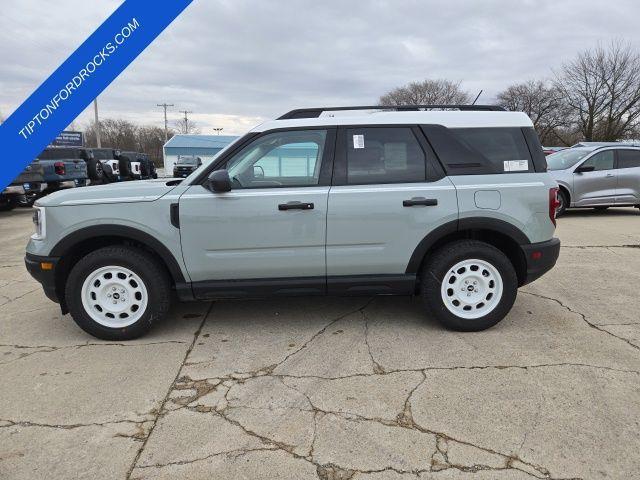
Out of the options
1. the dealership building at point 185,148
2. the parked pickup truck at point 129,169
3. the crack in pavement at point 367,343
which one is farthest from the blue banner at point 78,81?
the dealership building at point 185,148

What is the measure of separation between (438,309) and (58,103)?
10.4 feet

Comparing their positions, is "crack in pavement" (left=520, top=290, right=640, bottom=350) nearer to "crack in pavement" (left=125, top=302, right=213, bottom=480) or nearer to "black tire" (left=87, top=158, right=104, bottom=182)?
"crack in pavement" (left=125, top=302, right=213, bottom=480)

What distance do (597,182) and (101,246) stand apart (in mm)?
10702

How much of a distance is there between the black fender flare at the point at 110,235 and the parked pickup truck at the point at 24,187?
9.22 m

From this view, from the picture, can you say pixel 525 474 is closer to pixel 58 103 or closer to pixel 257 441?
pixel 257 441

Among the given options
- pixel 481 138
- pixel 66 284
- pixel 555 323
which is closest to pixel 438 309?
pixel 555 323

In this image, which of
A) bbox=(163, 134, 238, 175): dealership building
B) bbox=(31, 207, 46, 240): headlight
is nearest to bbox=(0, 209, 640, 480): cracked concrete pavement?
bbox=(31, 207, 46, 240): headlight

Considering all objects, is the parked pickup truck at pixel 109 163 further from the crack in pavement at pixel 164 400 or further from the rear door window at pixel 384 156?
the rear door window at pixel 384 156

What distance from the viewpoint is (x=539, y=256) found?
157 inches

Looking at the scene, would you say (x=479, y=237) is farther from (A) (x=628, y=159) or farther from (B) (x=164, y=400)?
(A) (x=628, y=159)

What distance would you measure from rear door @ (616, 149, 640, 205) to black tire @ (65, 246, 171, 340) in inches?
428

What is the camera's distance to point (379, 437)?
260 cm

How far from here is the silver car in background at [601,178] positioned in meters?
10.6

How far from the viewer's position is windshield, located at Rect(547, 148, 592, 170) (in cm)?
1087
